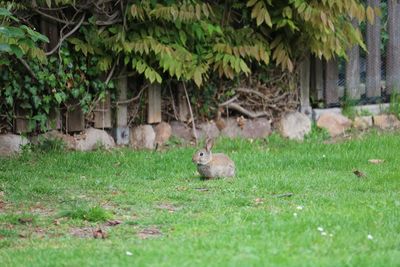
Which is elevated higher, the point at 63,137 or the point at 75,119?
the point at 75,119

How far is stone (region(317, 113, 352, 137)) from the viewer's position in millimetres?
12672

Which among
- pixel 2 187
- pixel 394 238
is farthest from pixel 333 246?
pixel 2 187

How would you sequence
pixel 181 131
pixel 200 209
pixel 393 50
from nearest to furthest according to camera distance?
pixel 200 209
pixel 181 131
pixel 393 50

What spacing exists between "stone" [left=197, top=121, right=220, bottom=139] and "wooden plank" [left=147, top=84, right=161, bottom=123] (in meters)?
0.61

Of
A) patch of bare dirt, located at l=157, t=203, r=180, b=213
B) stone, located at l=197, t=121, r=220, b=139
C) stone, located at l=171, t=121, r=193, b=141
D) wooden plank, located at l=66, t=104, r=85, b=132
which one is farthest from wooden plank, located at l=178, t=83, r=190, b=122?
patch of bare dirt, located at l=157, t=203, r=180, b=213

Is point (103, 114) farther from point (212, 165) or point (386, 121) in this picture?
point (386, 121)

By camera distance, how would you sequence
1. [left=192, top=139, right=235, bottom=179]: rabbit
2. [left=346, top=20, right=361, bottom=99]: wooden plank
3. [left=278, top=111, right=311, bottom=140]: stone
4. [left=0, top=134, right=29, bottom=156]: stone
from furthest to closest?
1. [left=346, top=20, right=361, bottom=99]: wooden plank
2. [left=278, top=111, right=311, bottom=140]: stone
3. [left=0, top=134, right=29, bottom=156]: stone
4. [left=192, top=139, right=235, bottom=179]: rabbit

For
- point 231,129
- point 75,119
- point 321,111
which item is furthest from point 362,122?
point 75,119

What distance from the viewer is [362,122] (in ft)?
42.7

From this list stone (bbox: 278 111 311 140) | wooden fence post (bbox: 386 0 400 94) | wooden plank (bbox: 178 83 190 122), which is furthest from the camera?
wooden fence post (bbox: 386 0 400 94)

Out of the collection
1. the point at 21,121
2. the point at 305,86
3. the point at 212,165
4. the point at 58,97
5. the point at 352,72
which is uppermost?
the point at 352,72

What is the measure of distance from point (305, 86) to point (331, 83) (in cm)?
41

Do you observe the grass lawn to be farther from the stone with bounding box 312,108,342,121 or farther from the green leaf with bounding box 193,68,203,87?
the stone with bounding box 312,108,342,121

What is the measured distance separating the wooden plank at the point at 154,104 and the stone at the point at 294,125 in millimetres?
1813
